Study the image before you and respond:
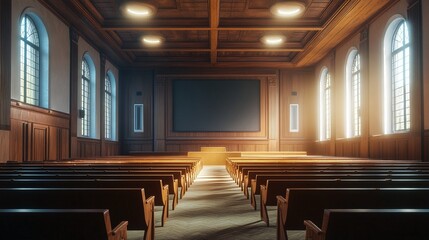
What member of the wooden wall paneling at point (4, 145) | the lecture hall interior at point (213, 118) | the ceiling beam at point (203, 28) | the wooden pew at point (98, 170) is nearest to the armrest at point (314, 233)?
the lecture hall interior at point (213, 118)

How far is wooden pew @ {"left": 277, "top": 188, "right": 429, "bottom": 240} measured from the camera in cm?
268

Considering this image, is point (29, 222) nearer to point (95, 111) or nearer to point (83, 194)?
point (83, 194)

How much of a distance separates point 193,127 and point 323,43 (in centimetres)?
774

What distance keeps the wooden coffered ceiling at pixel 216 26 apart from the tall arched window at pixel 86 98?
3.69ft

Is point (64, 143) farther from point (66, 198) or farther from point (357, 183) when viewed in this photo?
point (357, 183)

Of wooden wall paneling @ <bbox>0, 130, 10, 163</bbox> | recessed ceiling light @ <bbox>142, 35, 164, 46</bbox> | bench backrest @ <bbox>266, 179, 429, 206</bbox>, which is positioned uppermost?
recessed ceiling light @ <bbox>142, 35, 164, 46</bbox>

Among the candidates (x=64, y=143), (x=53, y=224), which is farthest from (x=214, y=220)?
(x=64, y=143)

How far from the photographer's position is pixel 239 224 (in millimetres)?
4453

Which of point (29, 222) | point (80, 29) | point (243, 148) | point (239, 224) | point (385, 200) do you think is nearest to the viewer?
point (29, 222)

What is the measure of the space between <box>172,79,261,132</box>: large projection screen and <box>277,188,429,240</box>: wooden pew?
17.5 m

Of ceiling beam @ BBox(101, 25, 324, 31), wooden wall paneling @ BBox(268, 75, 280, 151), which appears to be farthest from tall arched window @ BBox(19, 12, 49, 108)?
wooden wall paneling @ BBox(268, 75, 280, 151)

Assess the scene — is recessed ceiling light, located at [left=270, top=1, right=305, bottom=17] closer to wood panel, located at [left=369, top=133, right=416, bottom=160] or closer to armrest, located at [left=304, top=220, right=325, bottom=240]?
wood panel, located at [left=369, top=133, right=416, bottom=160]

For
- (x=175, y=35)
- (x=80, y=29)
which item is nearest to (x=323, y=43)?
(x=175, y=35)

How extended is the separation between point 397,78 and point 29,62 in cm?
1059
